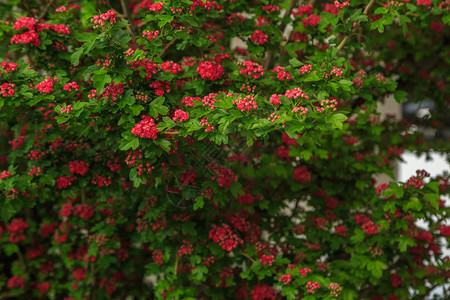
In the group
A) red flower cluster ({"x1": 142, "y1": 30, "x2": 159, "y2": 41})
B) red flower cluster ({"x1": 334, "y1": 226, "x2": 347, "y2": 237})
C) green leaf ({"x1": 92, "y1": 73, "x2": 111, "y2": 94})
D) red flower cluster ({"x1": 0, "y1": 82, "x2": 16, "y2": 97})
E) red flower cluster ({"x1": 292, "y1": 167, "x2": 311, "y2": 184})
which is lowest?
red flower cluster ({"x1": 334, "y1": 226, "x2": 347, "y2": 237})

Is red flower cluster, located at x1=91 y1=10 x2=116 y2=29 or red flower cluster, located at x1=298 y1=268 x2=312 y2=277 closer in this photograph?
red flower cluster, located at x1=91 y1=10 x2=116 y2=29

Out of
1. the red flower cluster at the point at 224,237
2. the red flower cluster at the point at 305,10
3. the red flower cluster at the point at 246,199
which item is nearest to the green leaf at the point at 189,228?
the red flower cluster at the point at 224,237

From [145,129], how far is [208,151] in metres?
0.94

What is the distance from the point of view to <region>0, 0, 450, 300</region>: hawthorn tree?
2783 mm

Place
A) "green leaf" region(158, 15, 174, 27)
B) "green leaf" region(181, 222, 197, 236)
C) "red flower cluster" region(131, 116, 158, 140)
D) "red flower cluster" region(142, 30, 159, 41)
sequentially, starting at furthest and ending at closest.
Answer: "green leaf" region(181, 222, 197, 236) → "red flower cluster" region(142, 30, 159, 41) → "green leaf" region(158, 15, 174, 27) → "red flower cluster" region(131, 116, 158, 140)

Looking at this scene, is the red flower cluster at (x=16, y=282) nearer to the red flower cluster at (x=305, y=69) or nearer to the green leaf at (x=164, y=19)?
the green leaf at (x=164, y=19)

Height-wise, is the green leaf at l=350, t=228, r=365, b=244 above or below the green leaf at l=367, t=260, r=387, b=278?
above

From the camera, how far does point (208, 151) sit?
352 centimetres

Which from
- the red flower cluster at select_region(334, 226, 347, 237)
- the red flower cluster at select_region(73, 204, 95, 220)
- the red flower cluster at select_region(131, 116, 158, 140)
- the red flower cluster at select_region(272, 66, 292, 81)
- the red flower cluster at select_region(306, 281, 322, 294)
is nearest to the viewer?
the red flower cluster at select_region(131, 116, 158, 140)

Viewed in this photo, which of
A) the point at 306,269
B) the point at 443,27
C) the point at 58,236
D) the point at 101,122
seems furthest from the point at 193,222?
the point at 443,27

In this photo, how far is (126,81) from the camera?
2.89m

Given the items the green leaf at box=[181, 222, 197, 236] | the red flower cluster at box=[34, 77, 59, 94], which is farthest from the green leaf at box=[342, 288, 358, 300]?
the red flower cluster at box=[34, 77, 59, 94]

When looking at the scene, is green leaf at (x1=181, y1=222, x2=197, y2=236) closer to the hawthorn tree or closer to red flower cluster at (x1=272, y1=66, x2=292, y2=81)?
the hawthorn tree

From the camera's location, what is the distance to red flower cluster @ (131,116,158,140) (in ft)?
8.71
